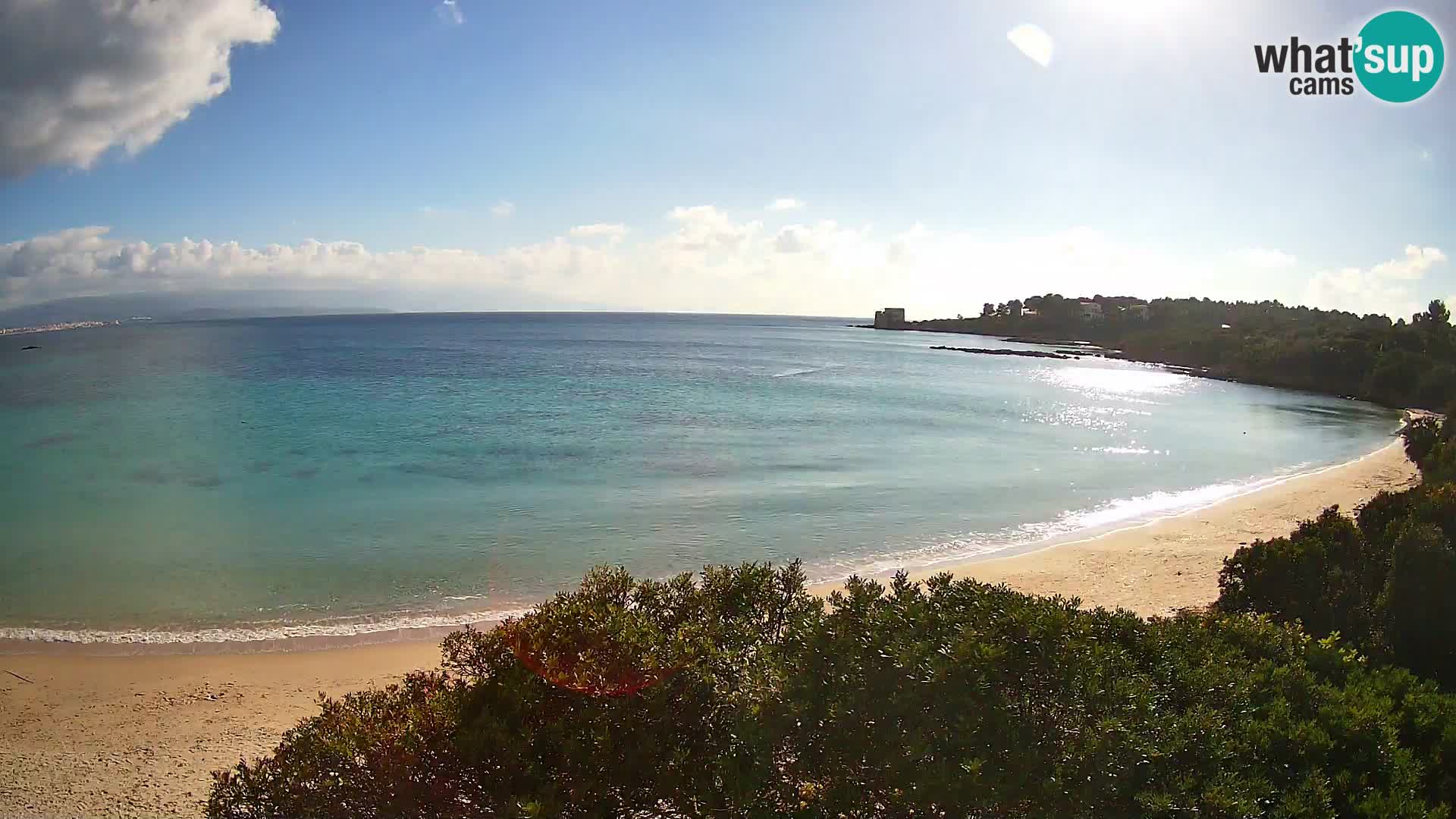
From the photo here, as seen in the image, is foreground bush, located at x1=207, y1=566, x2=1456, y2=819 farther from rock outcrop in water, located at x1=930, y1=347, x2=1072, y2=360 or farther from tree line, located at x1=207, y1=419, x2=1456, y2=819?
rock outcrop in water, located at x1=930, y1=347, x2=1072, y2=360

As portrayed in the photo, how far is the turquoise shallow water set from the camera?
40.5 ft

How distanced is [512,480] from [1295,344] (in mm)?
64324

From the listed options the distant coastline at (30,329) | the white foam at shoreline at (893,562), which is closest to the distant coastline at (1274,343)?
the white foam at shoreline at (893,562)

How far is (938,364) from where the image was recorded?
75000mm

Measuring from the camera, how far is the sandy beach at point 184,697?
260 inches

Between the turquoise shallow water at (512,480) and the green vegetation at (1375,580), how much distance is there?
5901mm

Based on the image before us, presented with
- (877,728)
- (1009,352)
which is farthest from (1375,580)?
(1009,352)

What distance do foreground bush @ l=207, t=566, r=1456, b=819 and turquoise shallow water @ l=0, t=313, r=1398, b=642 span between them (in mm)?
6992

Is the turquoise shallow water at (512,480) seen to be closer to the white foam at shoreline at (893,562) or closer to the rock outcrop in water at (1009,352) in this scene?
the white foam at shoreline at (893,562)

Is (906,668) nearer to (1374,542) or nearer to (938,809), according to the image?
(938,809)

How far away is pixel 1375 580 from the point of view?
7.76 m

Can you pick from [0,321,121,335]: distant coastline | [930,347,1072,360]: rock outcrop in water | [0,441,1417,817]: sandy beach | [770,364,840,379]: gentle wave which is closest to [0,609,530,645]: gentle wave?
[0,441,1417,817]: sandy beach

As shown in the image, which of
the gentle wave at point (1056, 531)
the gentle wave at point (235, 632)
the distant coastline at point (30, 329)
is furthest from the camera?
the distant coastline at point (30, 329)

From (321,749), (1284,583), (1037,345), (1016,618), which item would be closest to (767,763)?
(1016,618)
